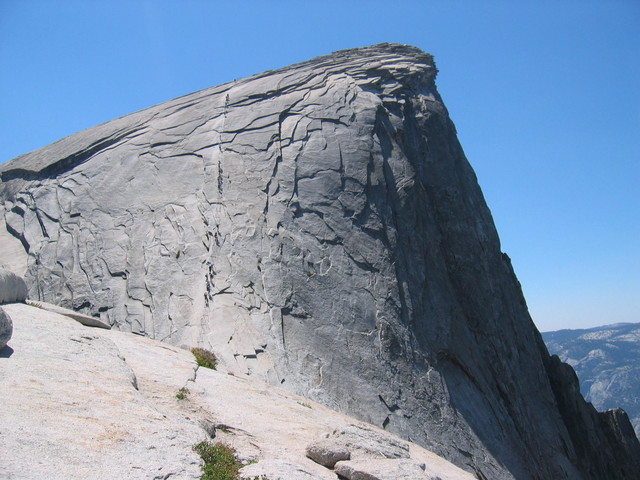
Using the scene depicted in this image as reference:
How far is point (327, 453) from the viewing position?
8195mm

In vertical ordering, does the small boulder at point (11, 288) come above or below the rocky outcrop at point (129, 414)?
above

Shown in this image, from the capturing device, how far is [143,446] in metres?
6.73

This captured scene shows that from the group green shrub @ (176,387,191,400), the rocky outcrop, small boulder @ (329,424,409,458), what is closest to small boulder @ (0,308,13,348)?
the rocky outcrop

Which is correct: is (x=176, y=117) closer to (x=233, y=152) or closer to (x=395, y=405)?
(x=233, y=152)

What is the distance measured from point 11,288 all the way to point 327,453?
323 inches

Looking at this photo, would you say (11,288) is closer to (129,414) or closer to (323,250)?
(129,414)

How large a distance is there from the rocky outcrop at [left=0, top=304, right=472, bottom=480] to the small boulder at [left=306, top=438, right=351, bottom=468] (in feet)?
0.49

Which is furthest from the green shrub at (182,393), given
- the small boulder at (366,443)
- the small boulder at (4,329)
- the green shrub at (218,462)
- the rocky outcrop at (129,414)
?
the small boulder at (4,329)

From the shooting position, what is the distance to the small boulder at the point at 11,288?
40.4 ft

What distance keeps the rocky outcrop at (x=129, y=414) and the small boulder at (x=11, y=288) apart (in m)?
0.40

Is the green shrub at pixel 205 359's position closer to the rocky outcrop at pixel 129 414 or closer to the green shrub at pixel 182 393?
the rocky outcrop at pixel 129 414

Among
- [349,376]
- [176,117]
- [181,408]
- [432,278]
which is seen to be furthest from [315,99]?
[181,408]

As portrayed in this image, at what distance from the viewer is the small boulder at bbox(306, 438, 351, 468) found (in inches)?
322

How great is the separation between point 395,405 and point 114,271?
9080mm
